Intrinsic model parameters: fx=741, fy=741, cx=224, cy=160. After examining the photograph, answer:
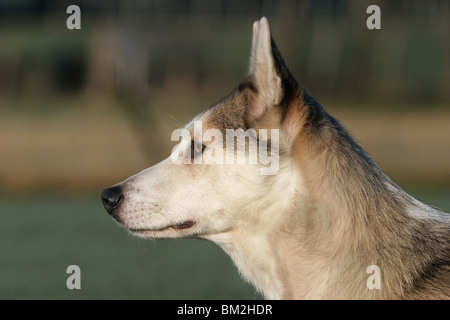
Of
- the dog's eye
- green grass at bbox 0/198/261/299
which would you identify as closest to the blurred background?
green grass at bbox 0/198/261/299

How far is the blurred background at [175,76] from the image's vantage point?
16250mm

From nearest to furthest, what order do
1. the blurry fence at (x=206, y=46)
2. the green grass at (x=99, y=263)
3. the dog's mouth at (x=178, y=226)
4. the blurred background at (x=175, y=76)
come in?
the dog's mouth at (x=178, y=226), the green grass at (x=99, y=263), the blurred background at (x=175, y=76), the blurry fence at (x=206, y=46)

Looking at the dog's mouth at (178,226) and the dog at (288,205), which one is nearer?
the dog at (288,205)

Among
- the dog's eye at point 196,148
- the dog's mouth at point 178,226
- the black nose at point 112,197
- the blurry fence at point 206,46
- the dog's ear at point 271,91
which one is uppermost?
the blurry fence at point 206,46

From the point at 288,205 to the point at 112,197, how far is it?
3.15ft

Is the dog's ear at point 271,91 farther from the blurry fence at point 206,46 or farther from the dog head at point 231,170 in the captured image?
the blurry fence at point 206,46

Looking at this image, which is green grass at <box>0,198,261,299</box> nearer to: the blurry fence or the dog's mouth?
the dog's mouth

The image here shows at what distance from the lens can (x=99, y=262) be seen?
9102 mm

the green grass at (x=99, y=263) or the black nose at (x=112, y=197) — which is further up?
the black nose at (x=112, y=197)

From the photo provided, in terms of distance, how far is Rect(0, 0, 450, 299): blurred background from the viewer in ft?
53.3

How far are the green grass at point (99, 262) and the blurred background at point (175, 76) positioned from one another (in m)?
3.28

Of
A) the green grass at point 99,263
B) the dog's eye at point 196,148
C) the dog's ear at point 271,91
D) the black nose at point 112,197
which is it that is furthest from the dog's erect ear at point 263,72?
the green grass at point 99,263

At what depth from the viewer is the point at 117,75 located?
813 inches

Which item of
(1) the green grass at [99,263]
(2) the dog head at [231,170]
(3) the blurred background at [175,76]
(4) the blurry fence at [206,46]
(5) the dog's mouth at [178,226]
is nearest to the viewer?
(2) the dog head at [231,170]
